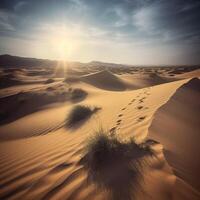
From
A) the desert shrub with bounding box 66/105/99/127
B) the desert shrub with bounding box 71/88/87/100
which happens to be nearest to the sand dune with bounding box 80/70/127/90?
the desert shrub with bounding box 71/88/87/100

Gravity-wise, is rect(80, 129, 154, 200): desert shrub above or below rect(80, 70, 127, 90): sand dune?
above

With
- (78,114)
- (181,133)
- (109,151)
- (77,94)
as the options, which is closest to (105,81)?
(77,94)

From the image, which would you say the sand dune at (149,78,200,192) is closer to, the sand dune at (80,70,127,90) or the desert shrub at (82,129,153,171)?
the desert shrub at (82,129,153,171)

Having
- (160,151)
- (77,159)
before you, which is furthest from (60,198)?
(160,151)

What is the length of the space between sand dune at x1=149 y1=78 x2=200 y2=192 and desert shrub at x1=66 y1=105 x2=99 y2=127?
3071 mm

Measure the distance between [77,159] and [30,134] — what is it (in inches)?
160

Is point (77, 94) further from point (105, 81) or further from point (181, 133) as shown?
point (181, 133)

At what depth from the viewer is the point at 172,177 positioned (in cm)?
224

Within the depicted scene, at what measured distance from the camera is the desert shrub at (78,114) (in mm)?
6422

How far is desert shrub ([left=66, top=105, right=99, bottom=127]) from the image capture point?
6.42 metres

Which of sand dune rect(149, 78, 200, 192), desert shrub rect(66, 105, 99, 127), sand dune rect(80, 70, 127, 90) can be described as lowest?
sand dune rect(80, 70, 127, 90)

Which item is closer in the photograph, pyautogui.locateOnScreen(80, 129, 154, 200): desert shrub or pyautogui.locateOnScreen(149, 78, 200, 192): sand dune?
pyautogui.locateOnScreen(80, 129, 154, 200): desert shrub

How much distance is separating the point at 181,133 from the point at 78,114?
158 inches

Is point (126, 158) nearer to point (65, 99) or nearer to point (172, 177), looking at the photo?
point (172, 177)
